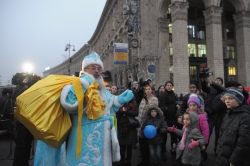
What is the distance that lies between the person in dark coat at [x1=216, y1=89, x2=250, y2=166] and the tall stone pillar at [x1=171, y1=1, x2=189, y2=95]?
19.1m

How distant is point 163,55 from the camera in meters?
26.5

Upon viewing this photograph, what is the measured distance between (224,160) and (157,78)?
938 inches

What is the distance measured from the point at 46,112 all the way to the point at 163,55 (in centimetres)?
2503

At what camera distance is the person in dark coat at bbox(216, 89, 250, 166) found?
2801mm

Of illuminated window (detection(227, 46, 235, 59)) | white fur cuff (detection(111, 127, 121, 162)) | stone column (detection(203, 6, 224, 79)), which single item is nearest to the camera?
white fur cuff (detection(111, 127, 121, 162))

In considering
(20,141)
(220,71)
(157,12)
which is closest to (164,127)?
(20,141)

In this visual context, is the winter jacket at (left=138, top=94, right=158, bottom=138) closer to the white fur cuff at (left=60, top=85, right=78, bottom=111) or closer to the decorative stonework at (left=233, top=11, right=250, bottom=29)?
the white fur cuff at (left=60, top=85, right=78, bottom=111)

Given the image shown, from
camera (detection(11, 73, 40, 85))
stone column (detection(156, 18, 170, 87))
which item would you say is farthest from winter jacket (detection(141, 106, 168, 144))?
stone column (detection(156, 18, 170, 87))

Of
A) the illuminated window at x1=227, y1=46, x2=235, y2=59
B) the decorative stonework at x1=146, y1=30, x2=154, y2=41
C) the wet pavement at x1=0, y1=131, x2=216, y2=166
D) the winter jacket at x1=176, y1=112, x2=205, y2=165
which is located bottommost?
the wet pavement at x1=0, y1=131, x2=216, y2=166

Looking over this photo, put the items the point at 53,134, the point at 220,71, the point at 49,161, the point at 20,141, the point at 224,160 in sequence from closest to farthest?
1. the point at 53,134
2. the point at 49,161
3. the point at 224,160
4. the point at 20,141
5. the point at 220,71

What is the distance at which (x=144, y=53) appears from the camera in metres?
27.5

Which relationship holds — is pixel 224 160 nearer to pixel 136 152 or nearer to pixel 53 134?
pixel 53 134

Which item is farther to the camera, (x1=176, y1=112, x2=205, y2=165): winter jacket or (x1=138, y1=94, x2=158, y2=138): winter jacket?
(x1=138, y1=94, x2=158, y2=138): winter jacket

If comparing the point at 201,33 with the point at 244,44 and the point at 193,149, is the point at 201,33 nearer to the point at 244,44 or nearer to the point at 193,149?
the point at 244,44
